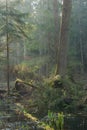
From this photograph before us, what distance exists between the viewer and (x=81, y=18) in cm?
3906

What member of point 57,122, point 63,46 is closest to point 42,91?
point 63,46

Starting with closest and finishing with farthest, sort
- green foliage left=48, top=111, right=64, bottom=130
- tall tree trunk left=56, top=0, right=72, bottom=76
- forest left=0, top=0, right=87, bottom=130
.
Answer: green foliage left=48, top=111, right=64, bottom=130
forest left=0, top=0, right=87, bottom=130
tall tree trunk left=56, top=0, right=72, bottom=76

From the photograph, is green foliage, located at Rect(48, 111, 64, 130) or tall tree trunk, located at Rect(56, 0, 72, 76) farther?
tall tree trunk, located at Rect(56, 0, 72, 76)

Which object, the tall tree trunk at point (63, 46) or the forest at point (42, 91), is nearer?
the forest at point (42, 91)

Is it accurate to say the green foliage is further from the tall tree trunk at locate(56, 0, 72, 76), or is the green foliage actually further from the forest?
the tall tree trunk at locate(56, 0, 72, 76)

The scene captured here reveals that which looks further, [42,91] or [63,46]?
[63,46]

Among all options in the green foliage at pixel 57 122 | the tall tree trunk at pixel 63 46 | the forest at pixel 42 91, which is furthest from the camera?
the tall tree trunk at pixel 63 46

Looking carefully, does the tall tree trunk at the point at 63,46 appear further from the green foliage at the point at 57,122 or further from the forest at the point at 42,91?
the green foliage at the point at 57,122

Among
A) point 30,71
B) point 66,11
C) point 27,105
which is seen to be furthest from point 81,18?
point 27,105

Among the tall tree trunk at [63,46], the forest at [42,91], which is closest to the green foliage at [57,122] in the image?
the forest at [42,91]

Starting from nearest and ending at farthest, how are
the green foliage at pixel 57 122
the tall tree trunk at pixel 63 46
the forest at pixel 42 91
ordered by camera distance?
the green foliage at pixel 57 122 → the forest at pixel 42 91 → the tall tree trunk at pixel 63 46

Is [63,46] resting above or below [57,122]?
above

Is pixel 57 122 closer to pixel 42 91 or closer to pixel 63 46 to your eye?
pixel 42 91

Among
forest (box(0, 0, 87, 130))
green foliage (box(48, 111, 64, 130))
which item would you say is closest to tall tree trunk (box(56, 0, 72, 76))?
forest (box(0, 0, 87, 130))
